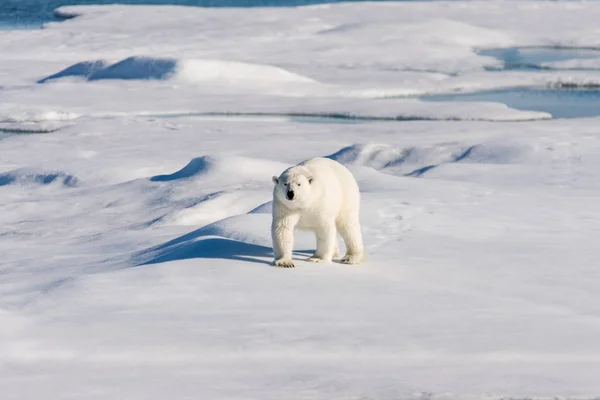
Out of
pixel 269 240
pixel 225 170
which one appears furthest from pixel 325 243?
pixel 225 170

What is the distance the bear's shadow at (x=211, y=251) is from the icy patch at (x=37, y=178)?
4.14 meters

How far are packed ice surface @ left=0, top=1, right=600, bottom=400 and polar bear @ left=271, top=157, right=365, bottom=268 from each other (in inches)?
4.8

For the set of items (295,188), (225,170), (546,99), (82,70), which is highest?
(295,188)

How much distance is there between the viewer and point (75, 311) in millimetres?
4840

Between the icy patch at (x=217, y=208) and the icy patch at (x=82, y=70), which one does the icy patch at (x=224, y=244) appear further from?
the icy patch at (x=82, y=70)

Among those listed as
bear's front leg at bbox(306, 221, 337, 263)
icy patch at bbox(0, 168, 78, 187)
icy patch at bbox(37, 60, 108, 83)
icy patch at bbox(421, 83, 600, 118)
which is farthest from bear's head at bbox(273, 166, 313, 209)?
icy patch at bbox(37, 60, 108, 83)

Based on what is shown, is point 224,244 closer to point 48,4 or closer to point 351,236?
point 351,236

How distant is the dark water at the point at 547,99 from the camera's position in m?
15.0

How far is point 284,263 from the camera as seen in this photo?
209 inches

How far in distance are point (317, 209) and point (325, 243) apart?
31cm

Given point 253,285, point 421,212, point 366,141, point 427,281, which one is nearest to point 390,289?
point 427,281

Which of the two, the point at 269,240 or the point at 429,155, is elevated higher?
the point at 269,240

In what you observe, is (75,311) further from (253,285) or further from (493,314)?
(493,314)

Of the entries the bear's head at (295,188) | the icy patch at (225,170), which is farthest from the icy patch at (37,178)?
the bear's head at (295,188)
